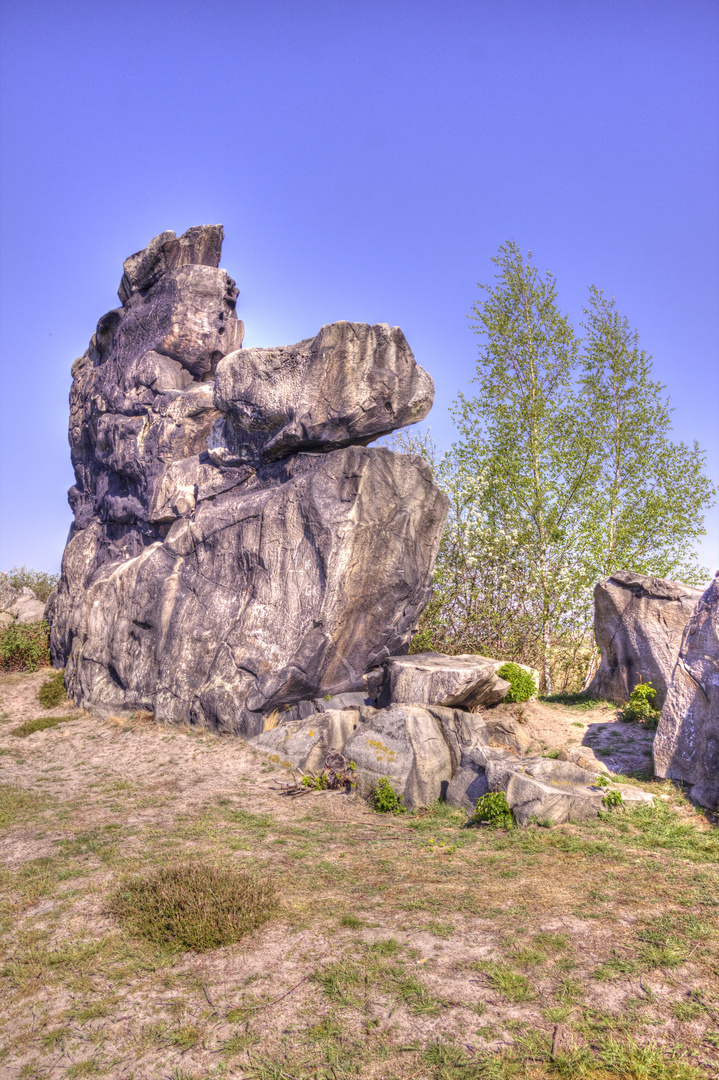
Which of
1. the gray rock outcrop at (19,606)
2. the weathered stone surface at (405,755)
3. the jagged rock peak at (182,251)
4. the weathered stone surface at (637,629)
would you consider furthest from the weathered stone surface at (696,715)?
the gray rock outcrop at (19,606)

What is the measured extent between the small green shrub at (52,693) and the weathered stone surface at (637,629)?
63.2 feet

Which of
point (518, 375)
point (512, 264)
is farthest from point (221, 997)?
point (512, 264)

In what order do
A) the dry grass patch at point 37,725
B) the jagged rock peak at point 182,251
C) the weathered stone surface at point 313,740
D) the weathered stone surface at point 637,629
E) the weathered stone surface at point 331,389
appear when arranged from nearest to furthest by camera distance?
1. the weathered stone surface at point 313,740
2. the weathered stone surface at point 637,629
3. the weathered stone surface at point 331,389
4. the dry grass patch at point 37,725
5. the jagged rock peak at point 182,251

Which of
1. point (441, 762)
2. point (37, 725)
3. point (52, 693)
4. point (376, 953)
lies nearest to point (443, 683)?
point (441, 762)

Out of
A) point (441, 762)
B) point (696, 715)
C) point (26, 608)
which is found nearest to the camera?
point (696, 715)

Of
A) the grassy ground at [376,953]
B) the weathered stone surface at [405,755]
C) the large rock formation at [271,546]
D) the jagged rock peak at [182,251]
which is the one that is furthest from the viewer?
the jagged rock peak at [182,251]

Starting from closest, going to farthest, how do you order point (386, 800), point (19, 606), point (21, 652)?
point (386, 800), point (21, 652), point (19, 606)

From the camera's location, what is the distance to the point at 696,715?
1338 cm

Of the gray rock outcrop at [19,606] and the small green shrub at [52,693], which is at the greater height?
the gray rock outcrop at [19,606]

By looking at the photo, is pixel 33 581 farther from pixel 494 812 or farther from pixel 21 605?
pixel 494 812

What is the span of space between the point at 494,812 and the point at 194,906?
6.21 metres

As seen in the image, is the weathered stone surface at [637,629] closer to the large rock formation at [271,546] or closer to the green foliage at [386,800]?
the large rock formation at [271,546]

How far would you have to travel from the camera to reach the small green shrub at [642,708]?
59.7 feet

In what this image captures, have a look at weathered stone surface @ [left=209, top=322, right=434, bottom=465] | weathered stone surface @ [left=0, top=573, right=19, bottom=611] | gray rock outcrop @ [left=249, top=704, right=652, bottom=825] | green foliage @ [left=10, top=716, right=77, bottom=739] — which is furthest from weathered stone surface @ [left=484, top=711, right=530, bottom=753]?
weathered stone surface @ [left=0, top=573, right=19, bottom=611]
